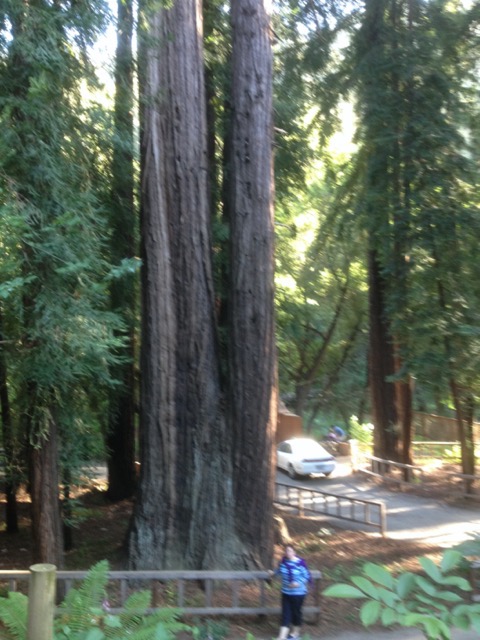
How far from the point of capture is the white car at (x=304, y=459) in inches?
973

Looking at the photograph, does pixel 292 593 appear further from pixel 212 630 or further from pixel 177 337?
pixel 177 337

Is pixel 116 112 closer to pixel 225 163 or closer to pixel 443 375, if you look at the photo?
pixel 225 163

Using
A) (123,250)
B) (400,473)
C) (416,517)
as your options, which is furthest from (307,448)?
(123,250)

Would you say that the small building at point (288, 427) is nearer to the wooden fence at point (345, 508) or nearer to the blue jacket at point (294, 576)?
the wooden fence at point (345, 508)

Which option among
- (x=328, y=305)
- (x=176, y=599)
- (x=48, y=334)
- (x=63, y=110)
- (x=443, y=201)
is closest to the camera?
(x=48, y=334)

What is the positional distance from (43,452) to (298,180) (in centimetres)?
1013

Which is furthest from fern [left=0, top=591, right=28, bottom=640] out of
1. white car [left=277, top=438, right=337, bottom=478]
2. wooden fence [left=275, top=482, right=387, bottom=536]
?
white car [left=277, top=438, right=337, bottom=478]

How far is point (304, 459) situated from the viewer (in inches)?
974

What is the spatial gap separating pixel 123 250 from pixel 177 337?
116 inches

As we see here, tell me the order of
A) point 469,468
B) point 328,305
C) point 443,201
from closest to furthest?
point 443,201 → point 469,468 → point 328,305

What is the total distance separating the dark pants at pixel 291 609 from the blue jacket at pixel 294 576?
0.08 m

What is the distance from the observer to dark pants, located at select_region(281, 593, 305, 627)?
30.4 ft

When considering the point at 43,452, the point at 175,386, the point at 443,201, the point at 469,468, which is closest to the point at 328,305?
the point at 469,468

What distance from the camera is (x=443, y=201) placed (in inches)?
670
